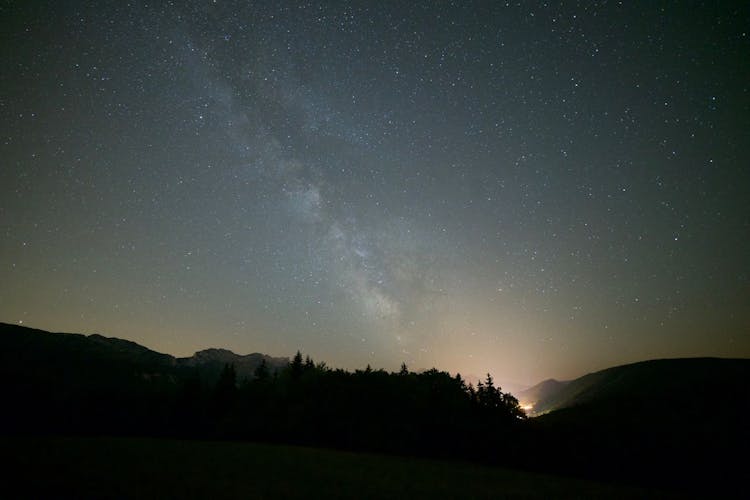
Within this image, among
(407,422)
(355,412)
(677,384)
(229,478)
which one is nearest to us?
(229,478)

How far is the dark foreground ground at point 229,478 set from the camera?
1343 cm

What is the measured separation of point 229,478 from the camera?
16.6m

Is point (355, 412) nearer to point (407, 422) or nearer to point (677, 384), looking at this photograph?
point (407, 422)

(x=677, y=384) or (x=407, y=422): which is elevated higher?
(x=677, y=384)

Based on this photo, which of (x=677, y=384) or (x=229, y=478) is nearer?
(x=229, y=478)

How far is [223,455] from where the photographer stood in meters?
24.7

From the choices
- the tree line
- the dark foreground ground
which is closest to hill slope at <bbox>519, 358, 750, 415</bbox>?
the tree line

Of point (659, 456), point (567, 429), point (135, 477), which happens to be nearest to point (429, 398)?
point (567, 429)

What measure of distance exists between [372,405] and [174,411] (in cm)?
3395

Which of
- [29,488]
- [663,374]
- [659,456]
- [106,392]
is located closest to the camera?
[29,488]

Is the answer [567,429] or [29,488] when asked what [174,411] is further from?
[567,429]

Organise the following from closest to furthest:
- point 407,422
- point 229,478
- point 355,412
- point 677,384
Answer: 1. point 229,478
2. point 407,422
3. point 355,412
4. point 677,384

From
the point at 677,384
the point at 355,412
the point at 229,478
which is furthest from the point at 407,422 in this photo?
the point at 677,384

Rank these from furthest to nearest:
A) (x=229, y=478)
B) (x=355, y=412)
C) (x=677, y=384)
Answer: (x=677, y=384) → (x=355, y=412) → (x=229, y=478)
